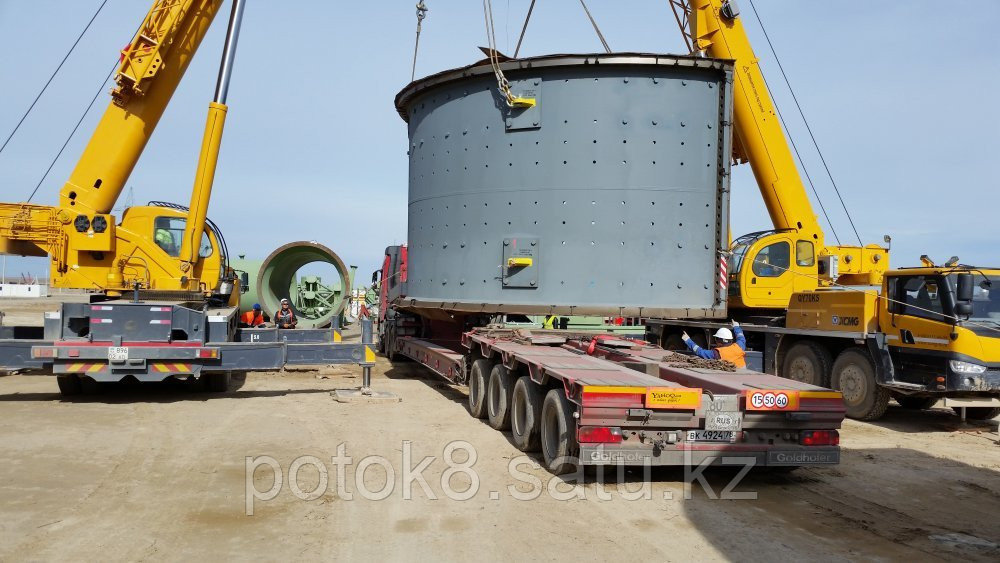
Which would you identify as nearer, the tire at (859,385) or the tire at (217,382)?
the tire at (859,385)

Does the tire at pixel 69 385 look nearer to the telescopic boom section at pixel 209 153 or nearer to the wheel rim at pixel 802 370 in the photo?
the telescopic boom section at pixel 209 153

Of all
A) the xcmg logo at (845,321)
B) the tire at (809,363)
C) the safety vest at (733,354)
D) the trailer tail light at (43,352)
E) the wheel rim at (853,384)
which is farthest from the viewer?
the tire at (809,363)

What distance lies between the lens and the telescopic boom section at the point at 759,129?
16.3 meters

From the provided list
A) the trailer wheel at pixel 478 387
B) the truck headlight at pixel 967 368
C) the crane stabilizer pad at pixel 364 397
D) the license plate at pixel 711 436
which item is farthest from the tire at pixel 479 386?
the truck headlight at pixel 967 368

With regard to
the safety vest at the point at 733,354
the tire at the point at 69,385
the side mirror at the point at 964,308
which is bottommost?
the tire at the point at 69,385

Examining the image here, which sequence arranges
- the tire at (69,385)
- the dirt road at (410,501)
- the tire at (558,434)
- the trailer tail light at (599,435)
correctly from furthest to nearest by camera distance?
1. the tire at (69,385)
2. the tire at (558,434)
3. the trailer tail light at (599,435)
4. the dirt road at (410,501)

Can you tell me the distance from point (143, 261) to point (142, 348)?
7.25ft

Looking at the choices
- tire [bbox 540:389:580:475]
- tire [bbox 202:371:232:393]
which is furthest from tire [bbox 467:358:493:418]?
tire [bbox 202:371:232:393]

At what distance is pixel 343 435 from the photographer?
9.28 m

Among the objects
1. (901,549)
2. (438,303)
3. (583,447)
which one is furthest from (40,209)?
(901,549)

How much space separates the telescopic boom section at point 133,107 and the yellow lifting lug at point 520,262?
6672mm

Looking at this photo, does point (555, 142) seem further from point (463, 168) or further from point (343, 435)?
point (343, 435)

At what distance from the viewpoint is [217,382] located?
1283 centimetres

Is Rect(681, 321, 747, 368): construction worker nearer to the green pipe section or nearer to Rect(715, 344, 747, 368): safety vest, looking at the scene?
Rect(715, 344, 747, 368): safety vest
